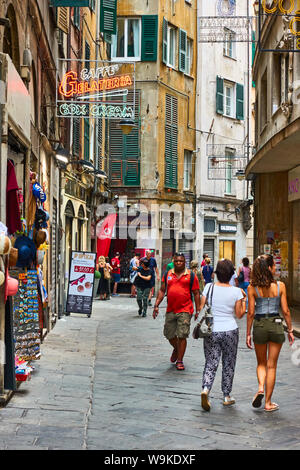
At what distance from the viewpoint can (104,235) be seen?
27953 mm

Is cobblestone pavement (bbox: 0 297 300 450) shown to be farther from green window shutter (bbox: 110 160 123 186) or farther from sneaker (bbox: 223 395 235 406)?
green window shutter (bbox: 110 160 123 186)

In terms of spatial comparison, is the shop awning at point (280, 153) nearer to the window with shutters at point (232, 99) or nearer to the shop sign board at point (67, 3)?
the shop sign board at point (67, 3)

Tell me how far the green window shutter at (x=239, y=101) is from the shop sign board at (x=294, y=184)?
1568 cm

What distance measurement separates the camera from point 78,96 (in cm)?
1555

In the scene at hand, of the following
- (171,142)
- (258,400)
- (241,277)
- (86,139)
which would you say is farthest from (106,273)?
(258,400)

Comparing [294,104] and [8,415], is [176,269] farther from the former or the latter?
[294,104]

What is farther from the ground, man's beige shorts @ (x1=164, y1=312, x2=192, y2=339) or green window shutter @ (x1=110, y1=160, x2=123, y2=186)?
green window shutter @ (x1=110, y1=160, x2=123, y2=186)

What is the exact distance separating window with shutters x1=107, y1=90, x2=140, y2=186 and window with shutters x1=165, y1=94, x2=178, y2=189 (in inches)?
53.9

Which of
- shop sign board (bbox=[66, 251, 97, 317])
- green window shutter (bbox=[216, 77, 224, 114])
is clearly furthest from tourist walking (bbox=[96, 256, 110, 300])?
green window shutter (bbox=[216, 77, 224, 114])

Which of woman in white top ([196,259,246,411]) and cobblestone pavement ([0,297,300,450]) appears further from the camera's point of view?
woman in white top ([196,259,246,411])

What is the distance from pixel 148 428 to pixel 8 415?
1.42m

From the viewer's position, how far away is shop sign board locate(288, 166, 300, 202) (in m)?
20.2

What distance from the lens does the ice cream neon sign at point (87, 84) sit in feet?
50.0
